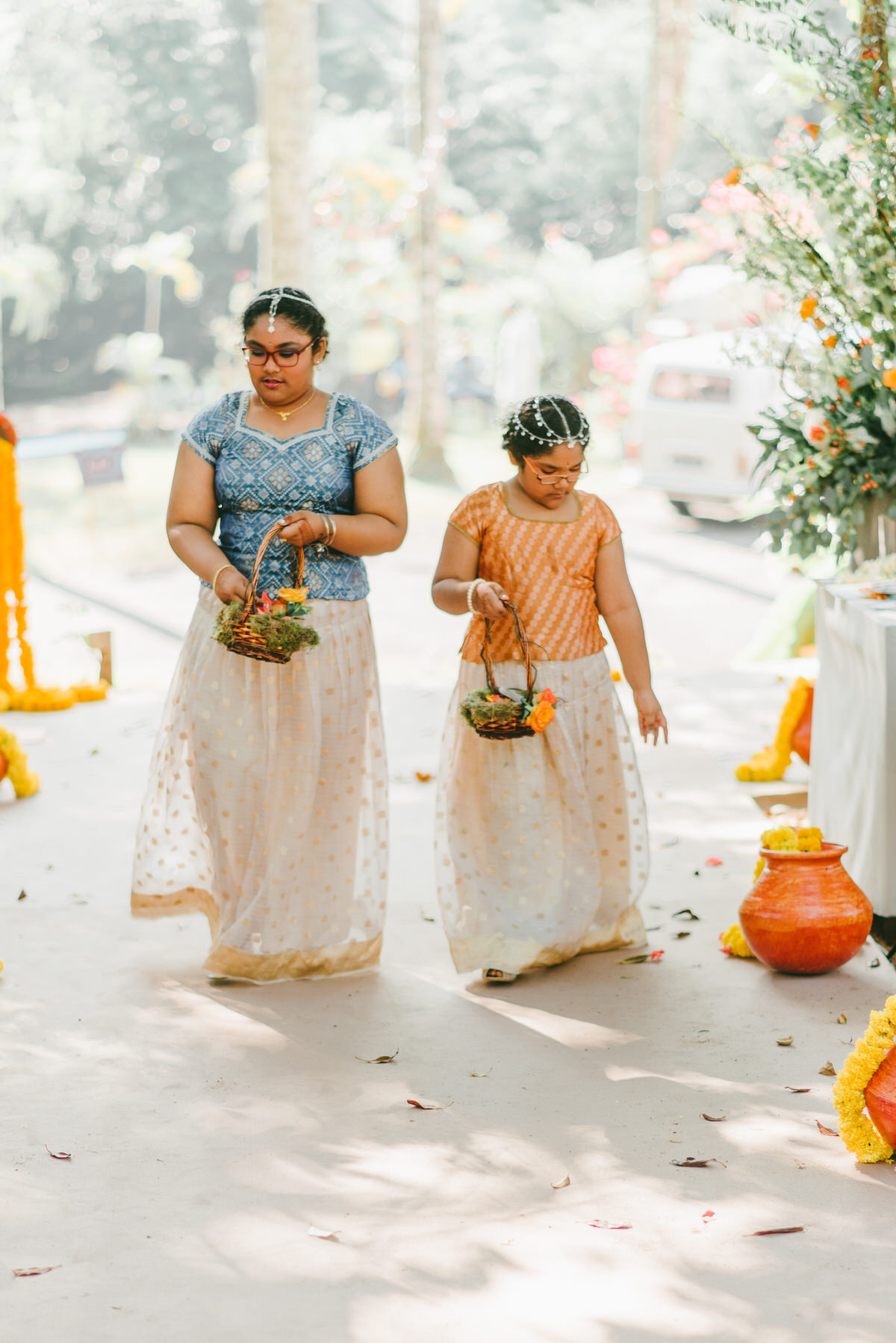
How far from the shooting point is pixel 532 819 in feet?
13.8

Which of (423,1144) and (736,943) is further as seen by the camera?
(736,943)

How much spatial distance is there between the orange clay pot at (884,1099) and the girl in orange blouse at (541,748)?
1.25 metres

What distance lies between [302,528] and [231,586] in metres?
0.24

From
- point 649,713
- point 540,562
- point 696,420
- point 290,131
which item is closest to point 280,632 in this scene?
point 540,562

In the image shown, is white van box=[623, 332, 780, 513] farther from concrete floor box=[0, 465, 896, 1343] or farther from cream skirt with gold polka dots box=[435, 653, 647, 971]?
cream skirt with gold polka dots box=[435, 653, 647, 971]

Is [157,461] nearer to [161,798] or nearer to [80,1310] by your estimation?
[161,798]

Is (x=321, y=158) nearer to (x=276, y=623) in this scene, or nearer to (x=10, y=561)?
(x=10, y=561)

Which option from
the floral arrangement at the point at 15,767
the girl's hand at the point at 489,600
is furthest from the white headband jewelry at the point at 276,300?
the floral arrangement at the point at 15,767

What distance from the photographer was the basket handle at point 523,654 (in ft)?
12.9

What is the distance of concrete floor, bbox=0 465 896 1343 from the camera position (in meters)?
2.59

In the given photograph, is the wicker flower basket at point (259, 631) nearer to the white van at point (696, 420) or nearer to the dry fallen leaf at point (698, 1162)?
the dry fallen leaf at point (698, 1162)

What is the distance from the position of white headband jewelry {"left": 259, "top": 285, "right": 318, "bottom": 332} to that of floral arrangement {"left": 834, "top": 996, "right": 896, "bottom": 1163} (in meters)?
2.28

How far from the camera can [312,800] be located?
13.7 ft

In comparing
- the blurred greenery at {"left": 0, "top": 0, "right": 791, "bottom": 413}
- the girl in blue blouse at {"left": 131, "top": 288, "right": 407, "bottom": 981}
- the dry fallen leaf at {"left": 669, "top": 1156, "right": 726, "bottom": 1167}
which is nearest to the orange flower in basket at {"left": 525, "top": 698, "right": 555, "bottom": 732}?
the girl in blue blouse at {"left": 131, "top": 288, "right": 407, "bottom": 981}
